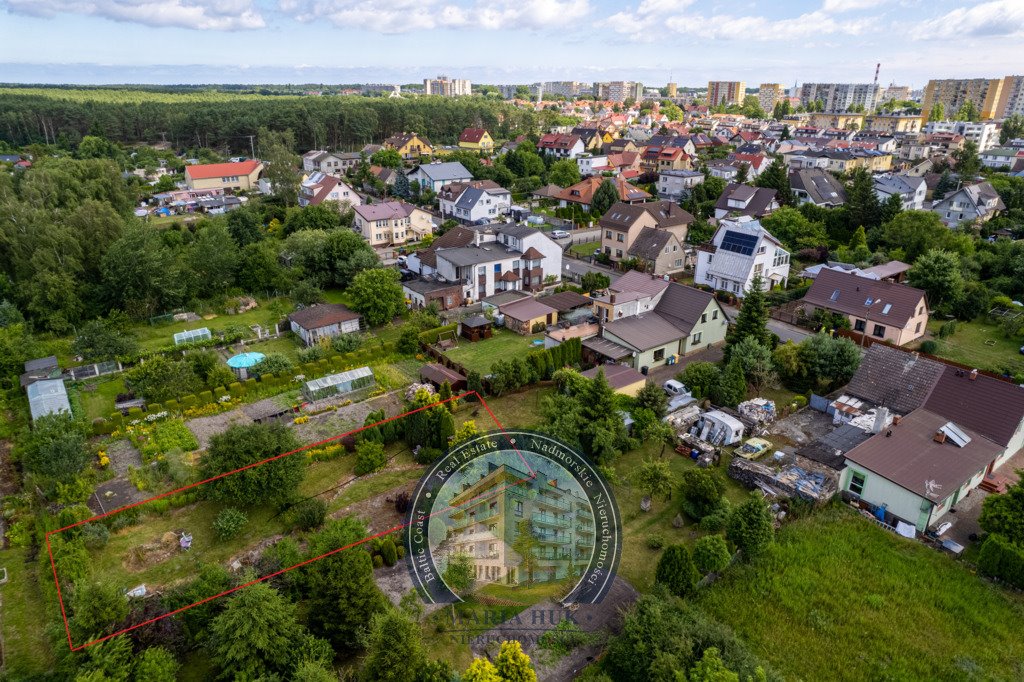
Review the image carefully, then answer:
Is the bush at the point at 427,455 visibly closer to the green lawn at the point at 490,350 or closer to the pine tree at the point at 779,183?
the green lawn at the point at 490,350

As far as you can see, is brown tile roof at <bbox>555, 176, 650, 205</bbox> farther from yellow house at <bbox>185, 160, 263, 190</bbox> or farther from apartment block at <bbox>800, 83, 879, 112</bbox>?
apartment block at <bbox>800, 83, 879, 112</bbox>

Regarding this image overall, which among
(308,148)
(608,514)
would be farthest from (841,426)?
→ (308,148)

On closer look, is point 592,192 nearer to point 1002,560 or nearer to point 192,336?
point 192,336

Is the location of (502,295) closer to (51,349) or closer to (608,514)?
(608,514)

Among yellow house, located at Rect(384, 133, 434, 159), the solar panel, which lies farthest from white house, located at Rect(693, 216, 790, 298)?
yellow house, located at Rect(384, 133, 434, 159)

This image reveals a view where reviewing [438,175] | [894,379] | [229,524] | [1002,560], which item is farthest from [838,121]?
[229,524]

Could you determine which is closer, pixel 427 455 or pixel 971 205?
pixel 427 455

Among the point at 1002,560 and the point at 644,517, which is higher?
the point at 1002,560
